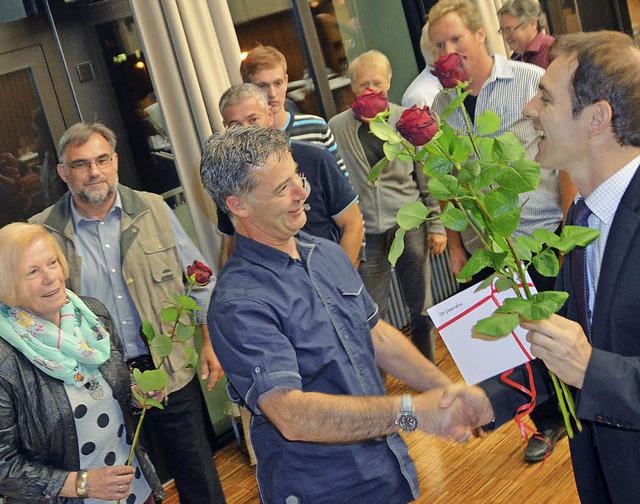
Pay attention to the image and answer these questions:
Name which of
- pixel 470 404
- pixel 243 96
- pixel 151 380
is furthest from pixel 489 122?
pixel 243 96

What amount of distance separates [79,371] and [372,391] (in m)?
0.98

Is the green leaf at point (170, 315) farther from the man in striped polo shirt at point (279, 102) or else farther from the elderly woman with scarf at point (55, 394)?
the man in striped polo shirt at point (279, 102)

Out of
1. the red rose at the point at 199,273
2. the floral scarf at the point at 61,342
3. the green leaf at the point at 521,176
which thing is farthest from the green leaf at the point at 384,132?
the floral scarf at the point at 61,342

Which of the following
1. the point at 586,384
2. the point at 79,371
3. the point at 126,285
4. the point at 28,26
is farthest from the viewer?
the point at 28,26

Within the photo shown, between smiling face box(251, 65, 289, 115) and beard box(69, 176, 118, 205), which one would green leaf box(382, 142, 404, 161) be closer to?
beard box(69, 176, 118, 205)

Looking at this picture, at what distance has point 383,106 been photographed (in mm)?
1932

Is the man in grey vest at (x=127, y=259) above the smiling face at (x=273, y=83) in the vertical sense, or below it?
below

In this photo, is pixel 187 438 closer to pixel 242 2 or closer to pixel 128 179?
pixel 128 179

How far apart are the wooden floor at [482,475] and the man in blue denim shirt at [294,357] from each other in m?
1.38

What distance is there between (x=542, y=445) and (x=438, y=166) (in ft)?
7.81

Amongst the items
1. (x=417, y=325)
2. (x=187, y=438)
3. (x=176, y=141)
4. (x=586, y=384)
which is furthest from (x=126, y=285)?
(x=586, y=384)

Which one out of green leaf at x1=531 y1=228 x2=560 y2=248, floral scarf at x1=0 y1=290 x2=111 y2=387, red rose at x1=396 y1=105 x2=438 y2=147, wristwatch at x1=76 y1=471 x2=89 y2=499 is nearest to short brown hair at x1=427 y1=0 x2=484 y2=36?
floral scarf at x1=0 y1=290 x2=111 y2=387

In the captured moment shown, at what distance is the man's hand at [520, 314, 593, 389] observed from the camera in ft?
5.39

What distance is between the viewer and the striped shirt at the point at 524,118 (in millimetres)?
3281
